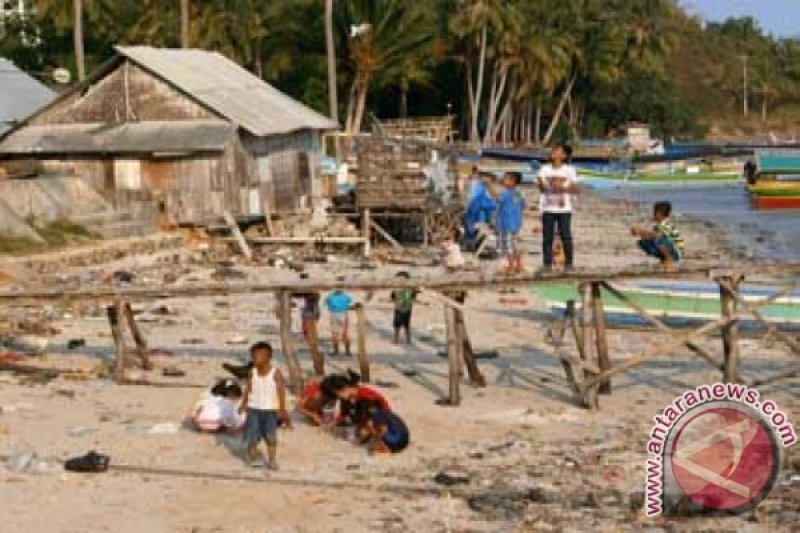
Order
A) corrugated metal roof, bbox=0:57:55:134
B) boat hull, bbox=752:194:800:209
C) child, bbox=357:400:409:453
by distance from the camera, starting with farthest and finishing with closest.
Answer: boat hull, bbox=752:194:800:209 < corrugated metal roof, bbox=0:57:55:134 < child, bbox=357:400:409:453

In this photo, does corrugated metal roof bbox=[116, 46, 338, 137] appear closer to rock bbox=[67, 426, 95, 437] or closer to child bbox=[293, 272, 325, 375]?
child bbox=[293, 272, 325, 375]

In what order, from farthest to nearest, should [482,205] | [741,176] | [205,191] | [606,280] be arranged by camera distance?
[741,176], [205,191], [482,205], [606,280]

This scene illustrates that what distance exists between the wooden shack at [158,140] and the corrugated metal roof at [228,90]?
57mm

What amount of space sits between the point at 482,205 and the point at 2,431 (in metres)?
17.5

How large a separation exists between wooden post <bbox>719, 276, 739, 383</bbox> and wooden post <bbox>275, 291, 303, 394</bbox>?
4930 millimetres

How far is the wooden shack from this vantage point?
115 feet

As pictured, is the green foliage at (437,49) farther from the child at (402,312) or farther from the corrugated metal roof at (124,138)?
the child at (402,312)

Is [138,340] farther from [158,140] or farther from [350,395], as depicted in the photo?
[158,140]

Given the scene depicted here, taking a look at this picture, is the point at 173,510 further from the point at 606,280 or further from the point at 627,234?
the point at 627,234

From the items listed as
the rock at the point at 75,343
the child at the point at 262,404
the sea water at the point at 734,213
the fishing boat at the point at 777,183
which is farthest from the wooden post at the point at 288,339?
A: the fishing boat at the point at 777,183

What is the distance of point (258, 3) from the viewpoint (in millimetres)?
66375

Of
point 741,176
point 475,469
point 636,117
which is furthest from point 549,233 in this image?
Result: point 636,117

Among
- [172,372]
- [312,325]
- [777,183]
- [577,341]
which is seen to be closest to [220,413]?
[312,325]

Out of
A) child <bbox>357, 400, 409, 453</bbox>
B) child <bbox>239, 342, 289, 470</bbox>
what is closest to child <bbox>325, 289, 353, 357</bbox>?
child <bbox>357, 400, 409, 453</bbox>
